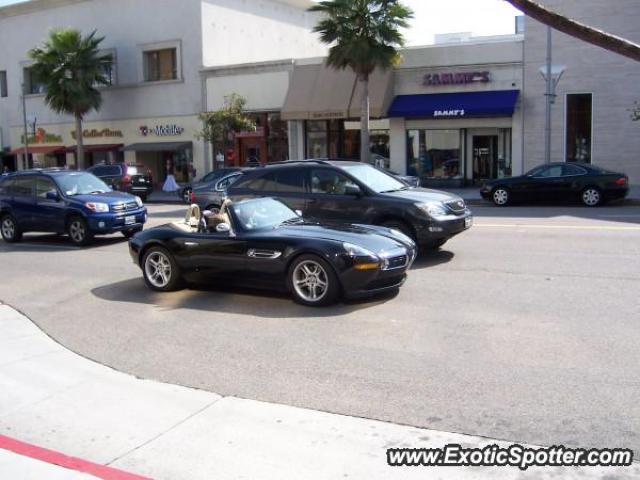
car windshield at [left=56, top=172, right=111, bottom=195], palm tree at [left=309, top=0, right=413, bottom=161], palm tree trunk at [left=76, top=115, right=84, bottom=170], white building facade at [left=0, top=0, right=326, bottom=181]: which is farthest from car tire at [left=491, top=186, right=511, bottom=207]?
palm tree trunk at [left=76, top=115, right=84, bottom=170]

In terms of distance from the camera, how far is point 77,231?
1512 centimetres

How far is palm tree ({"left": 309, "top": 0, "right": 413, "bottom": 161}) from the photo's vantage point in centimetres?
2609

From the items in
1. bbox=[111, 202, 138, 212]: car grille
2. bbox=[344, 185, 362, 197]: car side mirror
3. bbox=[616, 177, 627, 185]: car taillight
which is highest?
bbox=[344, 185, 362, 197]: car side mirror

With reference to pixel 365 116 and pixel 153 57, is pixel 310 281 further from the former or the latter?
pixel 153 57

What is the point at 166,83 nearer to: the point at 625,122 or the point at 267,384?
the point at 625,122

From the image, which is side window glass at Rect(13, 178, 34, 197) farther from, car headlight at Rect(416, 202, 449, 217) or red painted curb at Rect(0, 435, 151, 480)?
red painted curb at Rect(0, 435, 151, 480)

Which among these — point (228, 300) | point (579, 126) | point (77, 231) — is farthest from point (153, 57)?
point (228, 300)

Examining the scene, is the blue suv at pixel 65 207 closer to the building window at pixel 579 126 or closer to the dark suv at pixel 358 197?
the dark suv at pixel 358 197

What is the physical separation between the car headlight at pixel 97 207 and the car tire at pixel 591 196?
13.4 metres

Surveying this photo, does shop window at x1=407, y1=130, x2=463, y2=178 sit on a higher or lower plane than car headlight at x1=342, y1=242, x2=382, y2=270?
higher

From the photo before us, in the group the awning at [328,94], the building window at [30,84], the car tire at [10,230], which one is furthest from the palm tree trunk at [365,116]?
the building window at [30,84]

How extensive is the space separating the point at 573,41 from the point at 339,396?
24.3 metres

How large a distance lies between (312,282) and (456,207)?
12.9 ft

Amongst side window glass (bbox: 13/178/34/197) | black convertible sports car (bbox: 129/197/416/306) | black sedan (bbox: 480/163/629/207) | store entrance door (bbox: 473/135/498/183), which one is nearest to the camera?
black convertible sports car (bbox: 129/197/416/306)
